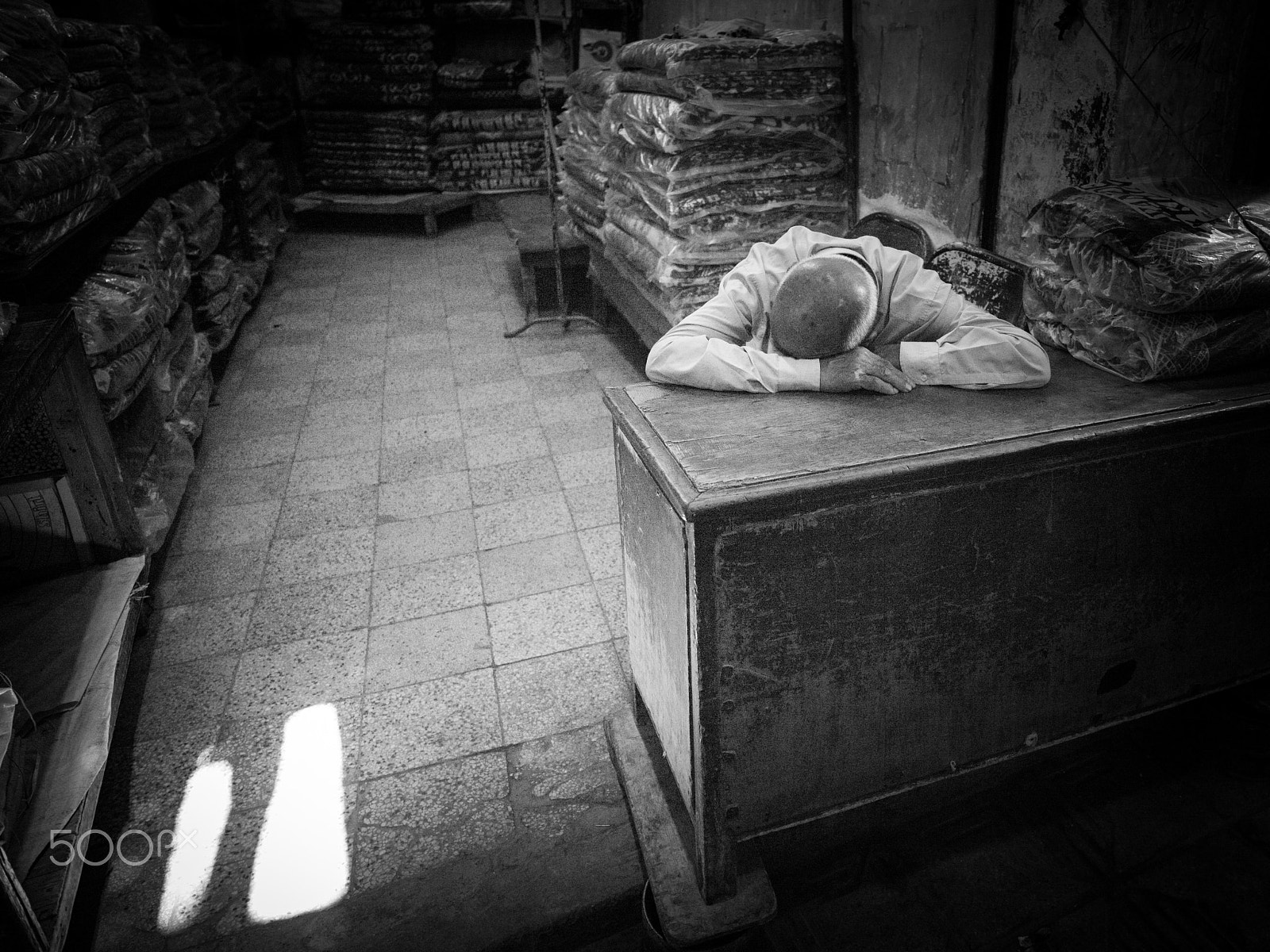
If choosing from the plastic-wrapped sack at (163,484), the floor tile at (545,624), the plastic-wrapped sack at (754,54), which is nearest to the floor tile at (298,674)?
the floor tile at (545,624)

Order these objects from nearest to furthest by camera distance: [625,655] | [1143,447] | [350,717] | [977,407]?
[1143,447] < [977,407] < [350,717] < [625,655]

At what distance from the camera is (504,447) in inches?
182

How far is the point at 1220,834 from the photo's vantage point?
7.19ft

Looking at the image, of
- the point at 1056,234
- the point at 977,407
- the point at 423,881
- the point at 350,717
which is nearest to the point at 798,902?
the point at 423,881

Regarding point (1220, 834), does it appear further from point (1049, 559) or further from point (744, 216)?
point (744, 216)

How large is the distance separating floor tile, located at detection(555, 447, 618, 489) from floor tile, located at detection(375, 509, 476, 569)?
0.59 meters

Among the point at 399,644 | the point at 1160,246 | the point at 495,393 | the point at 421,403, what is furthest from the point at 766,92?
the point at 399,644

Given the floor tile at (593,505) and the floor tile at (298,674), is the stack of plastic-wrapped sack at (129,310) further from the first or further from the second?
the floor tile at (593,505)

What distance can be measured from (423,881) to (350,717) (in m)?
0.74

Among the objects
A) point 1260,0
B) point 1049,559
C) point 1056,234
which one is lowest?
point 1049,559

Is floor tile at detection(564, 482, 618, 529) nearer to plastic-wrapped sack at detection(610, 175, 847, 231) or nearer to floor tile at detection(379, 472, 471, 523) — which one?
floor tile at detection(379, 472, 471, 523)

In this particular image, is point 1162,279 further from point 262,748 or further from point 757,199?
point 262,748

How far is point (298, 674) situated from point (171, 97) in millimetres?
5101

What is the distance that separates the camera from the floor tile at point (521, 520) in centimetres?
371
